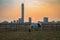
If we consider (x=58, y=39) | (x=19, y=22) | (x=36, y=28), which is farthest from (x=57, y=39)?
(x=19, y=22)

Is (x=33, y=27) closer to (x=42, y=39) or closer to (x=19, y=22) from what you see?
(x=42, y=39)

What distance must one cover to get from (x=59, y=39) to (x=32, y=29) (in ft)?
56.1

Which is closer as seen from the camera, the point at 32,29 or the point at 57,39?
the point at 57,39

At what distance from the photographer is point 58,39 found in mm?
17500

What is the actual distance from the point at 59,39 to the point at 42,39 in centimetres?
156

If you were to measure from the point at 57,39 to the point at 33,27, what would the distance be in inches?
661

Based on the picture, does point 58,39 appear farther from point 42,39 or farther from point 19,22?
point 19,22

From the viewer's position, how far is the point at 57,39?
17.5 m

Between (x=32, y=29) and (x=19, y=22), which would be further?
(x=19, y=22)

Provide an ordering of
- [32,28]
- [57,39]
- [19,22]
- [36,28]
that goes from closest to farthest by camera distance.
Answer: [57,39], [32,28], [36,28], [19,22]

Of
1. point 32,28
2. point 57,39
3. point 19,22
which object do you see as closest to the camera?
point 57,39

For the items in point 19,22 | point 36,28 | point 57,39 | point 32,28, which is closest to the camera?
point 57,39

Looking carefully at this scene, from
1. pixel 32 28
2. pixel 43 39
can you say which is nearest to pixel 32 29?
pixel 32 28

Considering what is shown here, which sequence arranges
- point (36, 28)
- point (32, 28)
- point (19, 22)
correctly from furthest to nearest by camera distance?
1. point (19, 22)
2. point (36, 28)
3. point (32, 28)
